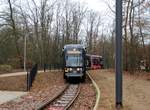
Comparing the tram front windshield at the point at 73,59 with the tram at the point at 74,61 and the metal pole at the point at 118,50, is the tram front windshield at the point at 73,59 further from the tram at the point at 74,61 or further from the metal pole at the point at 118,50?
the metal pole at the point at 118,50

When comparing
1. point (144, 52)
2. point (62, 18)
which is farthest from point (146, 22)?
point (62, 18)

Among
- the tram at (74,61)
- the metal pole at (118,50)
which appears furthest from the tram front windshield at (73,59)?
the metal pole at (118,50)

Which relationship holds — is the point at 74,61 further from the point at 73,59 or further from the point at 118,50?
the point at 118,50

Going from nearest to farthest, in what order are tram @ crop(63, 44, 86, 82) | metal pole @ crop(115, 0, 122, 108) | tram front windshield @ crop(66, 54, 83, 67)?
metal pole @ crop(115, 0, 122, 108) → tram @ crop(63, 44, 86, 82) → tram front windshield @ crop(66, 54, 83, 67)

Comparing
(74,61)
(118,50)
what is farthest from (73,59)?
(118,50)

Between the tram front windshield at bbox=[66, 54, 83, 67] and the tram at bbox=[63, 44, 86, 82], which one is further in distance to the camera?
the tram front windshield at bbox=[66, 54, 83, 67]

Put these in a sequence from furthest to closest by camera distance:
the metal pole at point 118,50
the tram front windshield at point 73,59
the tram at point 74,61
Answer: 1. the tram front windshield at point 73,59
2. the tram at point 74,61
3. the metal pole at point 118,50

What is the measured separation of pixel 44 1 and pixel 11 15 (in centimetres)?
1061

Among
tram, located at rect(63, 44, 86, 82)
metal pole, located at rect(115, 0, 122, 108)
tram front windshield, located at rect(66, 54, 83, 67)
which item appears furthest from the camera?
tram front windshield, located at rect(66, 54, 83, 67)

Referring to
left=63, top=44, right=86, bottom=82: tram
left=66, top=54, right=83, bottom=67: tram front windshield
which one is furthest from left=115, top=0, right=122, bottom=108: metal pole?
left=66, top=54, right=83, bottom=67: tram front windshield

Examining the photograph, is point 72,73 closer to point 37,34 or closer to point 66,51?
point 66,51

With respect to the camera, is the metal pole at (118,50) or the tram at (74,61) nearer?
the metal pole at (118,50)

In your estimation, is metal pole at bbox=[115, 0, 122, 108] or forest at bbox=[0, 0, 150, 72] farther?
forest at bbox=[0, 0, 150, 72]

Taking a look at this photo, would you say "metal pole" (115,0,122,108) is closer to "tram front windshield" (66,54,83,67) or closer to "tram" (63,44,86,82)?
"tram" (63,44,86,82)
